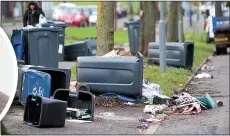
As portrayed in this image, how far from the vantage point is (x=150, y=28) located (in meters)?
22.0

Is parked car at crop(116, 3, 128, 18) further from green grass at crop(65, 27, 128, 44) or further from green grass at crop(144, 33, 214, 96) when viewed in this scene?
green grass at crop(144, 33, 214, 96)

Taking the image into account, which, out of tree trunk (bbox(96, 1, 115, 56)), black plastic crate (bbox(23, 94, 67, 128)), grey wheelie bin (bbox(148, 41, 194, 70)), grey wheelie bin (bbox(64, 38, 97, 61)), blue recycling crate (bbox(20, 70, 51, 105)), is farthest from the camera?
grey wheelie bin (bbox(64, 38, 97, 61))

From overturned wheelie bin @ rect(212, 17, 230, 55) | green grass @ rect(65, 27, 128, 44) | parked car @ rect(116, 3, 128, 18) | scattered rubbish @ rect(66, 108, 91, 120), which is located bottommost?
parked car @ rect(116, 3, 128, 18)

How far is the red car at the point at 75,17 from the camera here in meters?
51.6

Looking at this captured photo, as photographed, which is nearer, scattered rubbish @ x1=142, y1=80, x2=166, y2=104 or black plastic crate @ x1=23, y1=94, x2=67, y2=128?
black plastic crate @ x1=23, y1=94, x2=67, y2=128

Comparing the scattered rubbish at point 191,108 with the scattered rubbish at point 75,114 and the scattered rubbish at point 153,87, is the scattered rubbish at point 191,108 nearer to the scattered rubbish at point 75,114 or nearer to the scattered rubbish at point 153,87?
the scattered rubbish at point 153,87

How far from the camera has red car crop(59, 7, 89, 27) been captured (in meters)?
51.6

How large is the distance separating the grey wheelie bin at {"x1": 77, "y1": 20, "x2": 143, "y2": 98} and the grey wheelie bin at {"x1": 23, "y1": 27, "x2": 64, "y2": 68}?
7.16 feet

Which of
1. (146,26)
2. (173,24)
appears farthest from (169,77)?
(173,24)

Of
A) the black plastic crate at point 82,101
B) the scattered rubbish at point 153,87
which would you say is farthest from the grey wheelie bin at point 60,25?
the black plastic crate at point 82,101

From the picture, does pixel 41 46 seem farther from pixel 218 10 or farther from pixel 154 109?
pixel 218 10

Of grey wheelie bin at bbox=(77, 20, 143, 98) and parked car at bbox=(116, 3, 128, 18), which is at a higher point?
grey wheelie bin at bbox=(77, 20, 143, 98)

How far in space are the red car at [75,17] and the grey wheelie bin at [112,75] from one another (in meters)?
39.5

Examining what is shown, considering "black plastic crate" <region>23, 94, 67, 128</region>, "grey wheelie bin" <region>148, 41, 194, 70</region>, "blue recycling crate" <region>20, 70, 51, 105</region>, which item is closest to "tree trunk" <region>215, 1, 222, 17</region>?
"grey wheelie bin" <region>148, 41, 194, 70</region>
